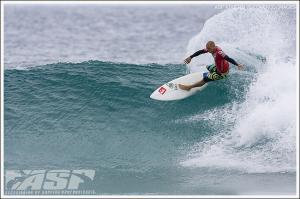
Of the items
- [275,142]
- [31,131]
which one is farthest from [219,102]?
[31,131]

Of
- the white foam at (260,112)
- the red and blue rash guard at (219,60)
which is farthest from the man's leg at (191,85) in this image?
the white foam at (260,112)

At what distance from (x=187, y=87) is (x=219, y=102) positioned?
3.81ft

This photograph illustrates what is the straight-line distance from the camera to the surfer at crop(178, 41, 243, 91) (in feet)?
50.9

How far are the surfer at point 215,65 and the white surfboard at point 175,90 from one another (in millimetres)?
212

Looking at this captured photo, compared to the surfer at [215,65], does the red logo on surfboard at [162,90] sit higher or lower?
lower

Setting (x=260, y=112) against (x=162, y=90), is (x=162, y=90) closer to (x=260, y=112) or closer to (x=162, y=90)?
(x=162, y=90)

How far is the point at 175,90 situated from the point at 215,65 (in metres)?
1.80

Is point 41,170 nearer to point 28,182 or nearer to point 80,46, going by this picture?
point 28,182

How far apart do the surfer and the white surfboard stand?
0.21 meters

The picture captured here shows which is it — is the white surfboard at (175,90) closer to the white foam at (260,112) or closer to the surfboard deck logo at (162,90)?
the surfboard deck logo at (162,90)

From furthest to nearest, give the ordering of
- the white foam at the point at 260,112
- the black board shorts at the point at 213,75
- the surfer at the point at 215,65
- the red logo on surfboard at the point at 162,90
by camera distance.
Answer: the red logo on surfboard at the point at 162,90 < the black board shorts at the point at 213,75 < the surfer at the point at 215,65 < the white foam at the point at 260,112

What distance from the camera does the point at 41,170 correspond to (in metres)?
14.5

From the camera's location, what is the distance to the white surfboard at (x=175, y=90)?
17038 mm

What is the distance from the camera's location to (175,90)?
1723 cm
